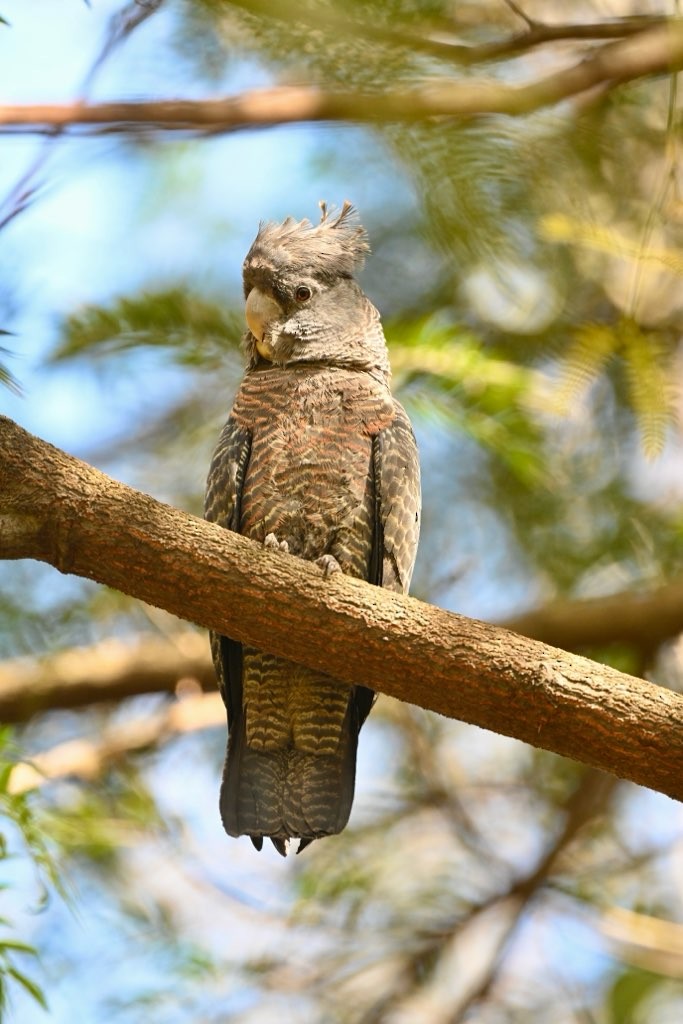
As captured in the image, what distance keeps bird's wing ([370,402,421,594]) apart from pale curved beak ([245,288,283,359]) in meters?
0.68

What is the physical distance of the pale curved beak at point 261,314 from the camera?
15.8 ft

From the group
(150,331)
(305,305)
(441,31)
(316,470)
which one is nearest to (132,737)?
(150,331)

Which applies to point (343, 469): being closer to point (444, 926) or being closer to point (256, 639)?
point (256, 639)

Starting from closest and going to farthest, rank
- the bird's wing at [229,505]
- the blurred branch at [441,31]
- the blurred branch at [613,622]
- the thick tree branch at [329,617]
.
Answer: the blurred branch at [441,31]
the thick tree branch at [329,617]
the bird's wing at [229,505]
the blurred branch at [613,622]

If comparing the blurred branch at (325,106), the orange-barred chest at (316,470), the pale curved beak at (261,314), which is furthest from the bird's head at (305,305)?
the blurred branch at (325,106)

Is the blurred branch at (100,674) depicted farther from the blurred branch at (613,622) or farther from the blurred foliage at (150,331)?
the blurred branch at (613,622)

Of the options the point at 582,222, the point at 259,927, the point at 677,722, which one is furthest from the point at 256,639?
the point at 259,927

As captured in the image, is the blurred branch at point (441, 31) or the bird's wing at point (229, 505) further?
the bird's wing at point (229, 505)

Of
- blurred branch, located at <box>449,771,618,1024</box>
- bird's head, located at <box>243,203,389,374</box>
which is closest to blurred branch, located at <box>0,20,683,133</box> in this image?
bird's head, located at <box>243,203,389,374</box>

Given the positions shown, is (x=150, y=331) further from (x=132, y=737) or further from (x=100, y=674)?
(x=132, y=737)

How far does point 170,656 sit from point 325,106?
3.40 meters

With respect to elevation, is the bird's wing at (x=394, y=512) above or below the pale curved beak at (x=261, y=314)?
below

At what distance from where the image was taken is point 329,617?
3551mm

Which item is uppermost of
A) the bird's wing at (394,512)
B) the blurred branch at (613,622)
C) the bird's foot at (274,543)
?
the blurred branch at (613,622)
